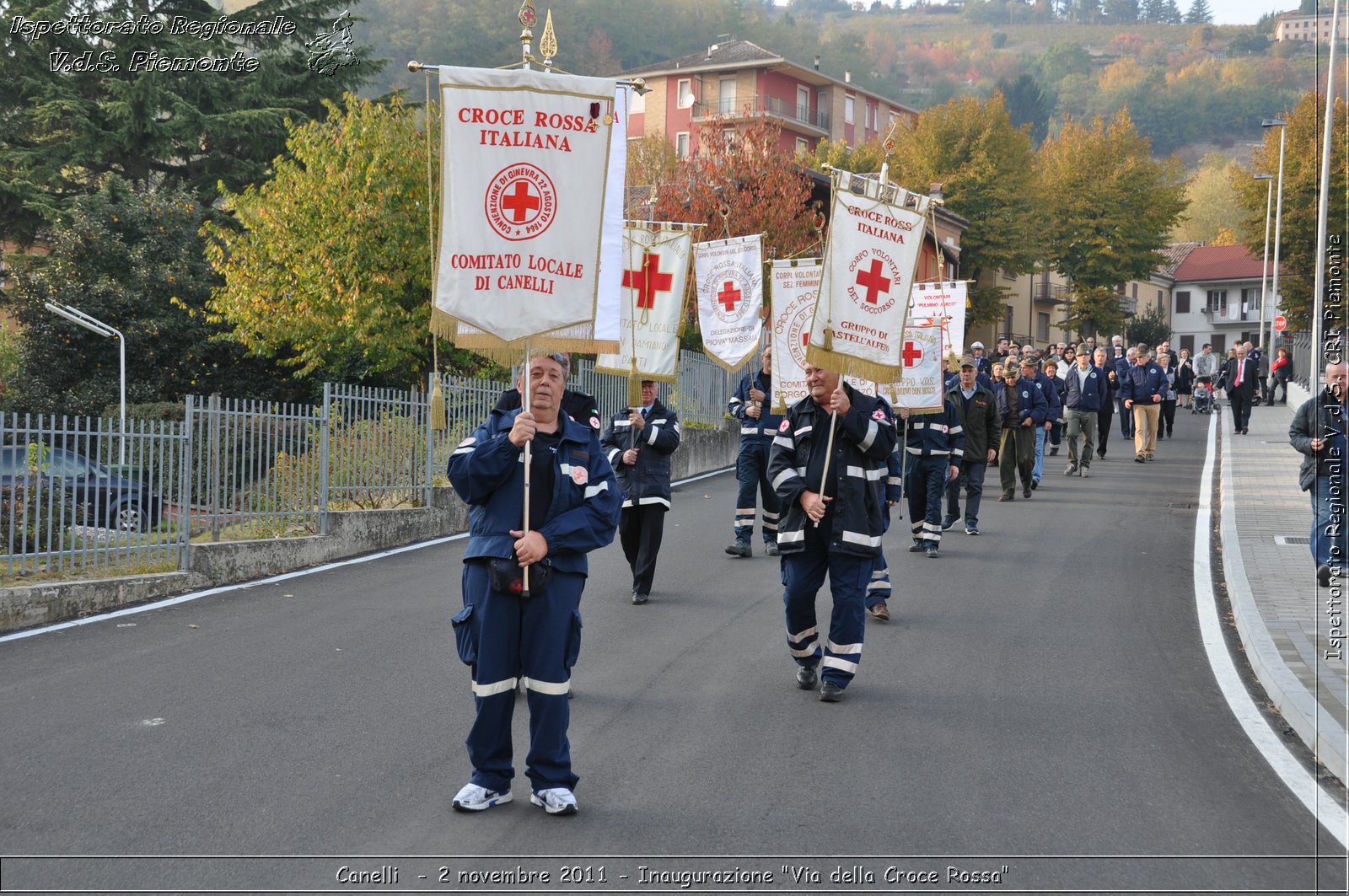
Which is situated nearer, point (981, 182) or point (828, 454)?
point (828, 454)

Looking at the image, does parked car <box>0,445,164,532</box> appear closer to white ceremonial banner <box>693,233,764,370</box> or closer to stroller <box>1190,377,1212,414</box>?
white ceremonial banner <box>693,233,764,370</box>

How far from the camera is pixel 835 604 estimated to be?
7.63 m

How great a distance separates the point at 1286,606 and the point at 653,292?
628cm

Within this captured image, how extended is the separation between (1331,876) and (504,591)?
3.43m

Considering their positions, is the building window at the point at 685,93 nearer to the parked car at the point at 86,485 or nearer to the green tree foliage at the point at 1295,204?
the green tree foliage at the point at 1295,204

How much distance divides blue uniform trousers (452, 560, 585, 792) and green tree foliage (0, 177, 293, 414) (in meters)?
25.6

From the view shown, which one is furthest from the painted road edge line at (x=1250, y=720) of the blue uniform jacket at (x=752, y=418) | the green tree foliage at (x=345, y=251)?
the green tree foliage at (x=345, y=251)

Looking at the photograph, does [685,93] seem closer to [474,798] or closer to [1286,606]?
[1286,606]

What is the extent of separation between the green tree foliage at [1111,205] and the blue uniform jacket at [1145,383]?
140 ft

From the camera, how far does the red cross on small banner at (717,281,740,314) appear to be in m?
15.0

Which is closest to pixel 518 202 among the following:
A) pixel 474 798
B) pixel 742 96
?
pixel 474 798

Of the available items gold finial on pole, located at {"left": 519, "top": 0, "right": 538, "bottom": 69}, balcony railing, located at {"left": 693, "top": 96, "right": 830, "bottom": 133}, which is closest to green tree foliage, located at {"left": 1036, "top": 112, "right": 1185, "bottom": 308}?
balcony railing, located at {"left": 693, "top": 96, "right": 830, "bottom": 133}

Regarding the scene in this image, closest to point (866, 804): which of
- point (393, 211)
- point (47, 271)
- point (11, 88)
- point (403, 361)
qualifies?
point (393, 211)

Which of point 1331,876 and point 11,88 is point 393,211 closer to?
point 11,88
